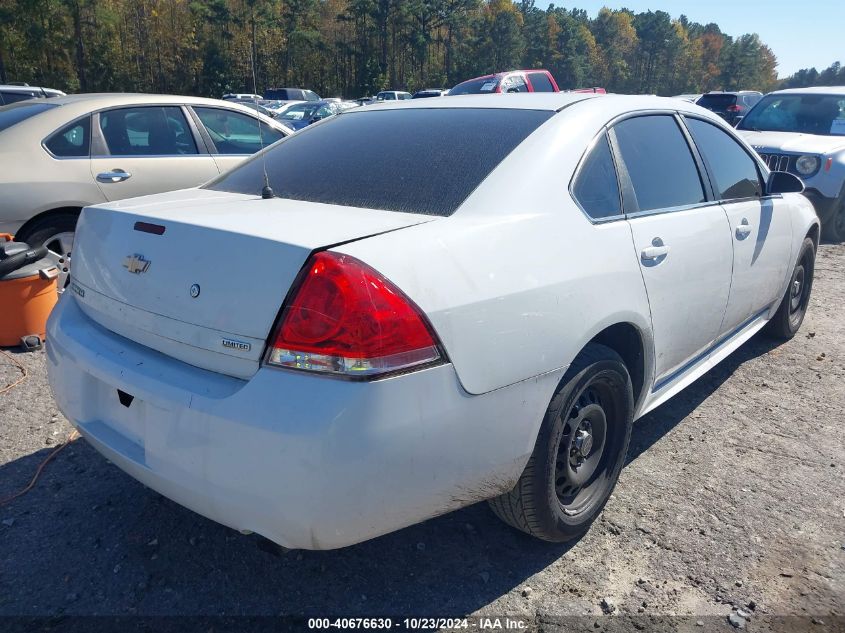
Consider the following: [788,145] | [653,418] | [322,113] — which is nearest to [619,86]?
[322,113]

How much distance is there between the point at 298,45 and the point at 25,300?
6117cm

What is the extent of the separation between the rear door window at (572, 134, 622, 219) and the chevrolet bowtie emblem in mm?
1473

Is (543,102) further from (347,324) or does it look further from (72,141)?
(72,141)

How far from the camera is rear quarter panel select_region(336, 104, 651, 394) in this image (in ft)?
6.12

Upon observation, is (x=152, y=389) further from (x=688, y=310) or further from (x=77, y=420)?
(x=688, y=310)

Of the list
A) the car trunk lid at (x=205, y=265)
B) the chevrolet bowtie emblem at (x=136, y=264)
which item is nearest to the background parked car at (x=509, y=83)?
the car trunk lid at (x=205, y=265)

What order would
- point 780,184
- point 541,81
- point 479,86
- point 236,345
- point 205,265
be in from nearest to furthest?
point 236,345
point 205,265
point 780,184
point 479,86
point 541,81

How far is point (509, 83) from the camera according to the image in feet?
50.4

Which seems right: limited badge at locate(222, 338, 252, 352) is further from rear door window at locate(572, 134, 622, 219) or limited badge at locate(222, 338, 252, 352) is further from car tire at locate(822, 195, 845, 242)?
car tire at locate(822, 195, 845, 242)

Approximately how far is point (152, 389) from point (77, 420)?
1.85 feet

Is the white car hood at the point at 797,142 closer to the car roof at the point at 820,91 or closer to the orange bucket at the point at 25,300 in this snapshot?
the car roof at the point at 820,91

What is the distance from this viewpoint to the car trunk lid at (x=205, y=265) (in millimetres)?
1835

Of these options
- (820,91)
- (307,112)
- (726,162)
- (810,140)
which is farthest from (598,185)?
(307,112)

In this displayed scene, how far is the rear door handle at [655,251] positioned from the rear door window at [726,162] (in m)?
0.91
